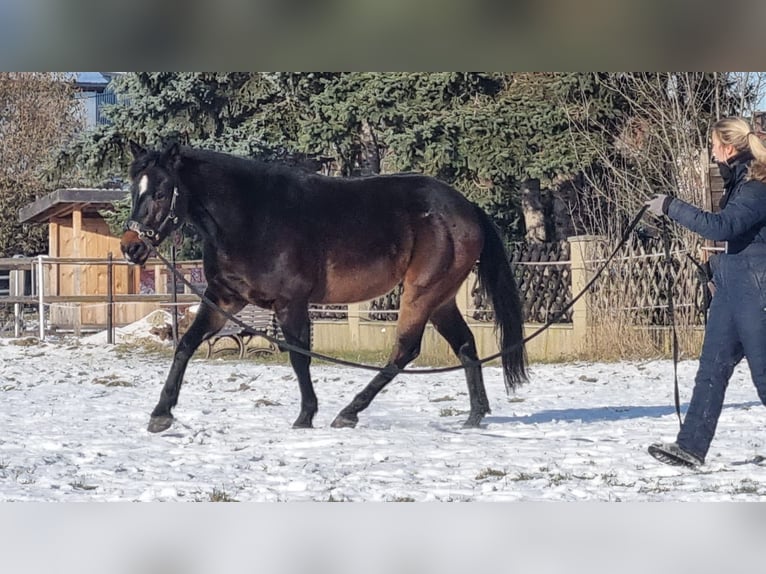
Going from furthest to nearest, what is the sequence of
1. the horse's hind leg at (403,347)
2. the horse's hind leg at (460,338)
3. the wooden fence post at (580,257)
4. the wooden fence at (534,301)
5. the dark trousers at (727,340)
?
the wooden fence post at (580,257) → the wooden fence at (534,301) → the horse's hind leg at (460,338) → the horse's hind leg at (403,347) → the dark trousers at (727,340)

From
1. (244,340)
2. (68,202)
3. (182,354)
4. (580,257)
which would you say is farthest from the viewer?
(580,257)

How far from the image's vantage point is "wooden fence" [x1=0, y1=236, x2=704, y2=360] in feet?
27.4

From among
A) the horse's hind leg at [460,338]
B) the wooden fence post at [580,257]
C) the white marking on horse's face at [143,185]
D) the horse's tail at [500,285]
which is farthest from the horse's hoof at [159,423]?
the wooden fence post at [580,257]

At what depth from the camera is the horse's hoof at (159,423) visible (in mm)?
6535

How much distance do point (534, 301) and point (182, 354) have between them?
163 inches

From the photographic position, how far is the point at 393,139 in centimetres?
911

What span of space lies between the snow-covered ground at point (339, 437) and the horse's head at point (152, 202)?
1.11m

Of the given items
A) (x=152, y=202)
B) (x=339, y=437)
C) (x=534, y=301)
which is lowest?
(x=339, y=437)

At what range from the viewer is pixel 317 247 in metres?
6.72

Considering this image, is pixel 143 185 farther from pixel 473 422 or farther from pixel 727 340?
pixel 727 340

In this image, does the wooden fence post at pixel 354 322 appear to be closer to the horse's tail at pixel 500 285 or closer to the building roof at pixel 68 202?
the horse's tail at pixel 500 285

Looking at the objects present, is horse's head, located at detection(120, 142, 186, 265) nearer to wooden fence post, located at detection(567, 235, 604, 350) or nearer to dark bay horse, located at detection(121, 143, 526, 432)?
dark bay horse, located at detection(121, 143, 526, 432)

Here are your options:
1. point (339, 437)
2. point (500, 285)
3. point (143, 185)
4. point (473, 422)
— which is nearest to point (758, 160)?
point (500, 285)

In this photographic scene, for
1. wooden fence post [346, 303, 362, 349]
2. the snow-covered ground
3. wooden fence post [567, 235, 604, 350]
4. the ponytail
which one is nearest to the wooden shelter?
the snow-covered ground
